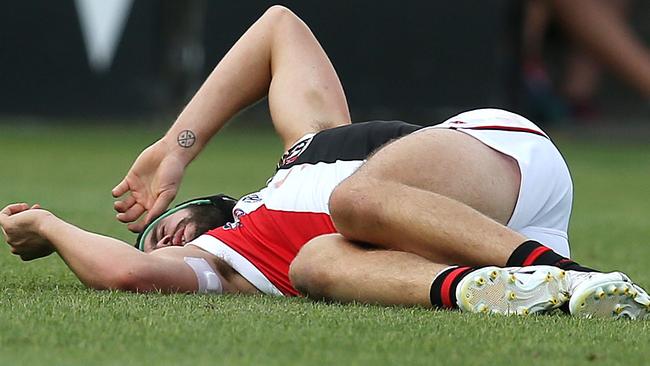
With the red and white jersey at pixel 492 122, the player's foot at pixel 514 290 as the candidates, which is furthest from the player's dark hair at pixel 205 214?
the player's foot at pixel 514 290

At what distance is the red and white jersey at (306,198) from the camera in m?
3.56

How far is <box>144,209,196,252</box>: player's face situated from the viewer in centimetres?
391

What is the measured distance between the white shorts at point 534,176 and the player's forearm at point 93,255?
0.89 m

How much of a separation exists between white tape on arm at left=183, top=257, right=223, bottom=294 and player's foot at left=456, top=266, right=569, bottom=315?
0.79m

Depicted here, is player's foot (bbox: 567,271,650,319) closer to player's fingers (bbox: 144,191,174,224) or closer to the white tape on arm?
the white tape on arm

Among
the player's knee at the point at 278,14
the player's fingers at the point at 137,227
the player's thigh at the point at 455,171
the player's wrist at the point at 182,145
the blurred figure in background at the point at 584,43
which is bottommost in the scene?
the blurred figure in background at the point at 584,43

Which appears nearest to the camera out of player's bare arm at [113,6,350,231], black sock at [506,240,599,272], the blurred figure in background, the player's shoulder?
black sock at [506,240,599,272]

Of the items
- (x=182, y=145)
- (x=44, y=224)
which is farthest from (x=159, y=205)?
(x=44, y=224)

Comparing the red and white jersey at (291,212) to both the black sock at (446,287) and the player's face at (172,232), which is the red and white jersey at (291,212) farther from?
the black sock at (446,287)

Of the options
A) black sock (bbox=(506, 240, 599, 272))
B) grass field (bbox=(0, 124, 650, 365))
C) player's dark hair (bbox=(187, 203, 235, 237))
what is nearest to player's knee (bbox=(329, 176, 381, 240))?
grass field (bbox=(0, 124, 650, 365))

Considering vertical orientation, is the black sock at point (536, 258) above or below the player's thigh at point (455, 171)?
below

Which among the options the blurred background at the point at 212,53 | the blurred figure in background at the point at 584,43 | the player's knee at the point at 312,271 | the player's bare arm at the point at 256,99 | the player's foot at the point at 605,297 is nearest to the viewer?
the player's foot at the point at 605,297

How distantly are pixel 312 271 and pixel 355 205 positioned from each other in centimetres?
22

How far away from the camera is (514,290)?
3.09 meters
